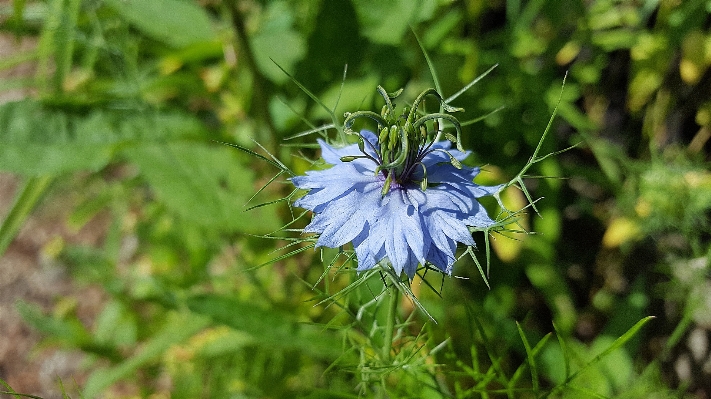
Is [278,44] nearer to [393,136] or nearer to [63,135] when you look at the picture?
[63,135]

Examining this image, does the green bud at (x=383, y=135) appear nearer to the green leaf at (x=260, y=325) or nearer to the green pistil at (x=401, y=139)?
the green pistil at (x=401, y=139)

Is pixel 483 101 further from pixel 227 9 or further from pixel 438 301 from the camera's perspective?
pixel 227 9

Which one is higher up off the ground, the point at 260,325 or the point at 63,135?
the point at 63,135

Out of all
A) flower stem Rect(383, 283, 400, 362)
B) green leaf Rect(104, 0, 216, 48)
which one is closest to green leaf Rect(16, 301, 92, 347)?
green leaf Rect(104, 0, 216, 48)

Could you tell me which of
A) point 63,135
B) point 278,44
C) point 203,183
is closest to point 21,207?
point 63,135

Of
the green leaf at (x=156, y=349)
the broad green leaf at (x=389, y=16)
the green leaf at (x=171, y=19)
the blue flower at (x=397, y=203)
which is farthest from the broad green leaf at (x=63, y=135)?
the blue flower at (x=397, y=203)

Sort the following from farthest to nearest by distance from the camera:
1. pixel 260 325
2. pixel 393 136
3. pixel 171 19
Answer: pixel 171 19 < pixel 260 325 < pixel 393 136
